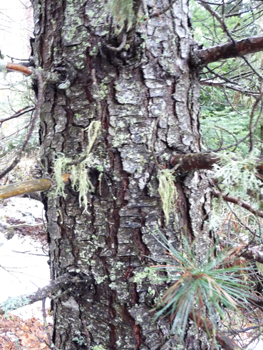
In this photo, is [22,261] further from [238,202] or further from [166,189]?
[238,202]

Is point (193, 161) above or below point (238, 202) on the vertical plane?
above

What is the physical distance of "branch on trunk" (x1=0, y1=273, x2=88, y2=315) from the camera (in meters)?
0.83

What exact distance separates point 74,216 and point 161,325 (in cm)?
47

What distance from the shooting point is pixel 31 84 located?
3.32 ft

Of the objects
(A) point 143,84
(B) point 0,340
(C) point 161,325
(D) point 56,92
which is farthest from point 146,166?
(B) point 0,340

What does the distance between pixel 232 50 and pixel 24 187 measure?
2.53 feet

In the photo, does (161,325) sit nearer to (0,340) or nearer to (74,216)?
(74,216)

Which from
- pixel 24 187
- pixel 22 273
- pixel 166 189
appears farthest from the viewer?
pixel 22 273

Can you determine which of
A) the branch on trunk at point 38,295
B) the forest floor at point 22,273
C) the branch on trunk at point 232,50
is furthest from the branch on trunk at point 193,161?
the forest floor at point 22,273

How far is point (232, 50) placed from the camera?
889mm

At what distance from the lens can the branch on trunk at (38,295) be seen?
83cm

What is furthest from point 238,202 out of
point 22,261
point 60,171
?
point 22,261

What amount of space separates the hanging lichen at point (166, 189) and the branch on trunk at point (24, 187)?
317 millimetres

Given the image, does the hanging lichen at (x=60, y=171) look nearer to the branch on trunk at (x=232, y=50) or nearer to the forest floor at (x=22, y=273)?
the branch on trunk at (x=232, y=50)
